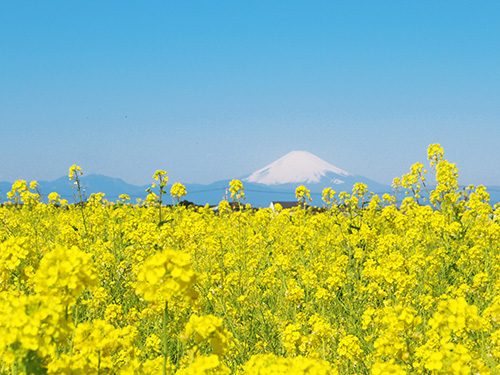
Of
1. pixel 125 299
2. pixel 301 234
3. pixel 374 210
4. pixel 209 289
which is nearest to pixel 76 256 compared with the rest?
pixel 209 289

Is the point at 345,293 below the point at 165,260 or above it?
below

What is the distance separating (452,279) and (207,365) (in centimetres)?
492

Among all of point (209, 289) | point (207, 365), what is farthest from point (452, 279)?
point (207, 365)

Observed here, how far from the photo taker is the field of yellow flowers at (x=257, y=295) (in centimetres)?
172

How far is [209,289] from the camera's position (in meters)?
4.61

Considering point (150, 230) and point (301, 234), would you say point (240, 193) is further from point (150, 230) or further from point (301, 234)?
point (150, 230)

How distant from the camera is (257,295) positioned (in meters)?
4.95

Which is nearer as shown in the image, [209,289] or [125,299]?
[209,289]

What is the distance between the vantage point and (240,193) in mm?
6992

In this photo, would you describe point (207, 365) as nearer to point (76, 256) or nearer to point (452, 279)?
point (76, 256)

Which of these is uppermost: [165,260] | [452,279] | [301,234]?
[165,260]

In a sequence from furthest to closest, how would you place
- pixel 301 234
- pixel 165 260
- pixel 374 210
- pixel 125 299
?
pixel 374 210 < pixel 301 234 < pixel 125 299 < pixel 165 260

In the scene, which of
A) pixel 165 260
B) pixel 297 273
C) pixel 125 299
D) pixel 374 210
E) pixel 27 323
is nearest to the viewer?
pixel 27 323

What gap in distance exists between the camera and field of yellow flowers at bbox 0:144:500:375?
1.72 metres
